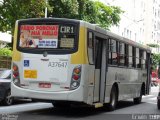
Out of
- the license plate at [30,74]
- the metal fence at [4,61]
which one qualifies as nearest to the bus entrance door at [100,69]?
the license plate at [30,74]

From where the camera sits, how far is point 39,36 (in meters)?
15.1

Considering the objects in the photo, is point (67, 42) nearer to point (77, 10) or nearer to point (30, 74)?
point (30, 74)

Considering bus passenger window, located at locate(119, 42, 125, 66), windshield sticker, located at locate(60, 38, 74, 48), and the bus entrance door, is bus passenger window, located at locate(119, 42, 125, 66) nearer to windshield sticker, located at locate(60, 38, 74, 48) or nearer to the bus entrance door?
the bus entrance door

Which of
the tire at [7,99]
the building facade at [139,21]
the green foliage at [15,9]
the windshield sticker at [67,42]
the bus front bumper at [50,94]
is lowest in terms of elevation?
the tire at [7,99]

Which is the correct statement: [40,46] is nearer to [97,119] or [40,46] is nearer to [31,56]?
[31,56]

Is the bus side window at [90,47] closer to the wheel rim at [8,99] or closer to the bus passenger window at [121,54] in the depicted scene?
the bus passenger window at [121,54]

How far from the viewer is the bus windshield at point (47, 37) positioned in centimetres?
1469

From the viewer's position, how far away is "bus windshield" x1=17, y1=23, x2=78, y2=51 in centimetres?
1469

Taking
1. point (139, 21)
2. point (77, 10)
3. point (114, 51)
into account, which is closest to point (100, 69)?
point (114, 51)

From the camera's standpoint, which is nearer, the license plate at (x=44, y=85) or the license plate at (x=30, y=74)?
the license plate at (x=44, y=85)

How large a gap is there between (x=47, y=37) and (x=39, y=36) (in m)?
0.31

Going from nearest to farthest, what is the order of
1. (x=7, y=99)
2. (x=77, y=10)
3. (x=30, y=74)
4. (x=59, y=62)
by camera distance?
(x=59, y=62) < (x=30, y=74) < (x=7, y=99) < (x=77, y=10)

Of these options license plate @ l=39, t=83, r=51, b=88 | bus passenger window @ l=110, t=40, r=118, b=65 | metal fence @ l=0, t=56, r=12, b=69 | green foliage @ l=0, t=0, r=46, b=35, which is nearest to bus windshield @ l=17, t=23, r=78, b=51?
license plate @ l=39, t=83, r=51, b=88

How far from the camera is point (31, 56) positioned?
49.0 ft
